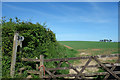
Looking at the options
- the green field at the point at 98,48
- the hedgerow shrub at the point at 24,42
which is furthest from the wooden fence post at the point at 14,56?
the green field at the point at 98,48

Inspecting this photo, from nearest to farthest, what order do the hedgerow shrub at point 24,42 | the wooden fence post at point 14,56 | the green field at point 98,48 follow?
the wooden fence post at point 14,56
the hedgerow shrub at point 24,42
the green field at point 98,48

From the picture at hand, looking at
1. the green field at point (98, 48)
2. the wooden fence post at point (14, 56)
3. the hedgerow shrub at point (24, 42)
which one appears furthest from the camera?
the green field at point (98, 48)

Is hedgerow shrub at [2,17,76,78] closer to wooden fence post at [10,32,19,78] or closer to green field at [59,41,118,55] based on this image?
wooden fence post at [10,32,19,78]

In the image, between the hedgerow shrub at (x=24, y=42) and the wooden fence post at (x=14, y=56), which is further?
the hedgerow shrub at (x=24, y=42)

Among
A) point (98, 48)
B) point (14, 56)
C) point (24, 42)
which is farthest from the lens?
point (98, 48)

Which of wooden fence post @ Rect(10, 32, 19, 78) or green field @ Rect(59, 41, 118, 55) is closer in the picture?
wooden fence post @ Rect(10, 32, 19, 78)

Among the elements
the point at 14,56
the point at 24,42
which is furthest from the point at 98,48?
the point at 14,56

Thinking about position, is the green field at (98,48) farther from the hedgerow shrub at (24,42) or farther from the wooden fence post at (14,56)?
the wooden fence post at (14,56)

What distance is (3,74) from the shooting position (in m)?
5.92

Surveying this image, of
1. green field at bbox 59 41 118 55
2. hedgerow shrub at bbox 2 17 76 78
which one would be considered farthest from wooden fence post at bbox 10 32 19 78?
green field at bbox 59 41 118 55

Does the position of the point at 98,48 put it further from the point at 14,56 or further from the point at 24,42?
the point at 14,56

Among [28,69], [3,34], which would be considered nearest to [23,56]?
[28,69]

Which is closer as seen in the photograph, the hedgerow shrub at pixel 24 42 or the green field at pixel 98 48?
the hedgerow shrub at pixel 24 42

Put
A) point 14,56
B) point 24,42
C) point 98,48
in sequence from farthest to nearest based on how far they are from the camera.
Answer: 1. point 98,48
2. point 24,42
3. point 14,56
